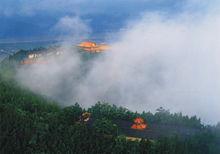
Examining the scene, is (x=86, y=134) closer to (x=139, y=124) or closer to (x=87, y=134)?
(x=87, y=134)

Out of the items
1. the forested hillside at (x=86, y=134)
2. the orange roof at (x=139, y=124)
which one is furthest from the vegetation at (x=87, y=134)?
the orange roof at (x=139, y=124)

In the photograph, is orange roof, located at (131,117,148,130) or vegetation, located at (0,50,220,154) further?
orange roof, located at (131,117,148,130)

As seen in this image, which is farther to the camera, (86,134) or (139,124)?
(139,124)

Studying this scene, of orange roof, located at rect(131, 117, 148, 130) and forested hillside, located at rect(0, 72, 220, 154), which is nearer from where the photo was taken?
forested hillside, located at rect(0, 72, 220, 154)

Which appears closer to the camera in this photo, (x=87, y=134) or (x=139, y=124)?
(x=87, y=134)

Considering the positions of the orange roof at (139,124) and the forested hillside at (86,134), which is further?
the orange roof at (139,124)

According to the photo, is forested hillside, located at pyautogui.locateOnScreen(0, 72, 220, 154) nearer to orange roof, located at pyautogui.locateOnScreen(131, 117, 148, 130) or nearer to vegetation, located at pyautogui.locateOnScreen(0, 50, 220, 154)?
vegetation, located at pyautogui.locateOnScreen(0, 50, 220, 154)

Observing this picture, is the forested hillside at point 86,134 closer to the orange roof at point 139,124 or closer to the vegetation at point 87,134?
the vegetation at point 87,134

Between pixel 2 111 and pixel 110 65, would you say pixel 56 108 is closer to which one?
pixel 2 111

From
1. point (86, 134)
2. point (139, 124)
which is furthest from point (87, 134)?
point (139, 124)

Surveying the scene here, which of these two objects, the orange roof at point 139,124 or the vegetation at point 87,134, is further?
the orange roof at point 139,124

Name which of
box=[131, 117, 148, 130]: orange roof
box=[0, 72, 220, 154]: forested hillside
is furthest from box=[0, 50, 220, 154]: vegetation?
box=[131, 117, 148, 130]: orange roof

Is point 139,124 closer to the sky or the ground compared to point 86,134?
closer to the sky
